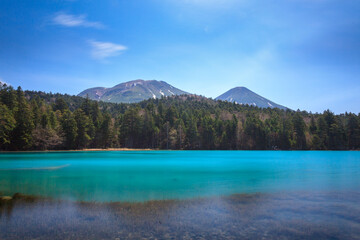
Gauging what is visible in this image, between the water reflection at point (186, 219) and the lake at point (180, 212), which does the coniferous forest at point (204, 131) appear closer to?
the lake at point (180, 212)

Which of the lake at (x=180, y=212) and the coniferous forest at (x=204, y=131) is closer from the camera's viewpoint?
the lake at (x=180, y=212)

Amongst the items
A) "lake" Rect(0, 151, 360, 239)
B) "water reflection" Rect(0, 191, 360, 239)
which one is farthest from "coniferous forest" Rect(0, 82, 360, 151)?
"water reflection" Rect(0, 191, 360, 239)

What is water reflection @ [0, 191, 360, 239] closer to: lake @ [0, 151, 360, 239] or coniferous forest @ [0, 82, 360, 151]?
lake @ [0, 151, 360, 239]

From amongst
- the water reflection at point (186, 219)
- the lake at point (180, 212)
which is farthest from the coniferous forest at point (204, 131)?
the water reflection at point (186, 219)

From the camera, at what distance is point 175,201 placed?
37.2 feet

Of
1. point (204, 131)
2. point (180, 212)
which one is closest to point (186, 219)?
point (180, 212)

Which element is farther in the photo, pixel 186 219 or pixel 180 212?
pixel 180 212

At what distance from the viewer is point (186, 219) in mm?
8586

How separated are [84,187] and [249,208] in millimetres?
9418

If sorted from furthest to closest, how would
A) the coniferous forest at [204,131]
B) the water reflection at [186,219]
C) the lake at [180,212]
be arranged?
the coniferous forest at [204,131]
the lake at [180,212]
the water reflection at [186,219]

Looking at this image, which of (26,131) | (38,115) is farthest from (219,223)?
(38,115)

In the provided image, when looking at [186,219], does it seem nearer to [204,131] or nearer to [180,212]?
[180,212]

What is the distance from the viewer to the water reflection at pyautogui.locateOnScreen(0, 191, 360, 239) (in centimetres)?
724

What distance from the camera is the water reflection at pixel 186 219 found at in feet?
23.7
